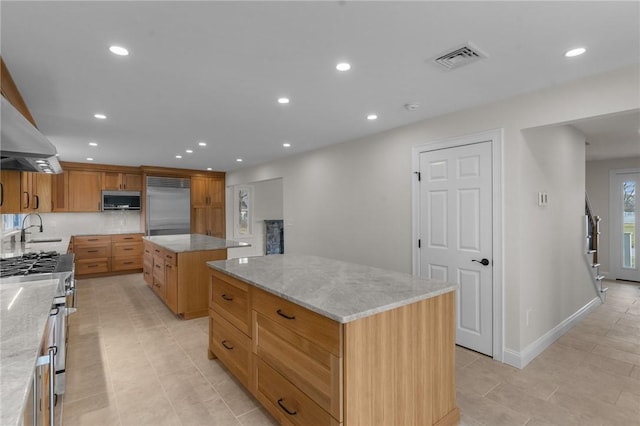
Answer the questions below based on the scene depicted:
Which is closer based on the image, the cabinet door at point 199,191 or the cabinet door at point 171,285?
the cabinet door at point 171,285

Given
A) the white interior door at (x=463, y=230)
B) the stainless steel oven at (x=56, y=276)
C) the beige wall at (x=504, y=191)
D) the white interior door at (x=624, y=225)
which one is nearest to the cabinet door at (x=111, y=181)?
the beige wall at (x=504, y=191)

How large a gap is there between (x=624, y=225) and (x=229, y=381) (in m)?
7.42

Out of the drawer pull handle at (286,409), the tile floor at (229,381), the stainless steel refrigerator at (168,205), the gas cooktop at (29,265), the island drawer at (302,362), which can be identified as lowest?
the tile floor at (229,381)

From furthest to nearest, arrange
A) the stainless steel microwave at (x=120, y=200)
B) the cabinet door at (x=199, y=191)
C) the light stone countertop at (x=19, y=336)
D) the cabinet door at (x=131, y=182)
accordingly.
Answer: the cabinet door at (x=199, y=191), the cabinet door at (x=131, y=182), the stainless steel microwave at (x=120, y=200), the light stone countertop at (x=19, y=336)

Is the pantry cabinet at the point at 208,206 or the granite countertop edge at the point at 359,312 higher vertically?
the pantry cabinet at the point at 208,206

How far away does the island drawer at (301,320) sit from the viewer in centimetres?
144

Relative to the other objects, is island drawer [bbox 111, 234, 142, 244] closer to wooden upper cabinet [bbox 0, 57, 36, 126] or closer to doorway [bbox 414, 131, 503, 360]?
wooden upper cabinet [bbox 0, 57, 36, 126]

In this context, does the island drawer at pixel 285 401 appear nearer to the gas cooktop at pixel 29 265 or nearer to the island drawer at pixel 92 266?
the gas cooktop at pixel 29 265

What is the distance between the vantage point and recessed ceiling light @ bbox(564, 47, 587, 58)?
2.02 metres

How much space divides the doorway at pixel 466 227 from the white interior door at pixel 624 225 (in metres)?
5.02

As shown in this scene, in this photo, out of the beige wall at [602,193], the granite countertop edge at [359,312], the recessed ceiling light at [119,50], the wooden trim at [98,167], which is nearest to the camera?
the granite countertop edge at [359,312]

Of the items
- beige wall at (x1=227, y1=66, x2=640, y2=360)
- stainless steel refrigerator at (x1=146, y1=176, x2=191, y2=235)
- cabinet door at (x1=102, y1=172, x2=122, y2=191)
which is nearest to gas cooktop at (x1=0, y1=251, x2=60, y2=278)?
beige wall at (x1=227, y1=66, x2=640, y2=360)

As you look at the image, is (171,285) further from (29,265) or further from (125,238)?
(125,238)

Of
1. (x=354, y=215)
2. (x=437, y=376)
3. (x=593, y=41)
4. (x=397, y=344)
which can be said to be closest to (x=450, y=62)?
(x=593, y=41)
